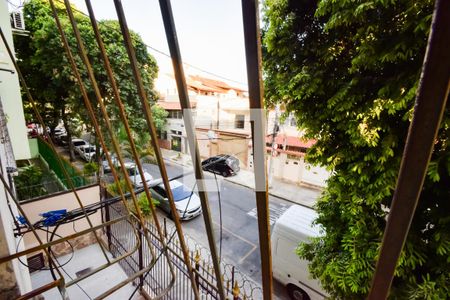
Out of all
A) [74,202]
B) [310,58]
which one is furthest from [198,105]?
[310,58]

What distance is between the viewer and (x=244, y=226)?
799 cm

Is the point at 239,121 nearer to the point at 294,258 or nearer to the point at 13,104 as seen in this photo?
the point at 294,258

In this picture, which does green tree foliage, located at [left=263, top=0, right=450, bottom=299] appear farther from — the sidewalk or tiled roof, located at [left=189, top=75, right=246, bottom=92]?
tiled roof, located at [left=189, top=75, right=246, bottom=92]

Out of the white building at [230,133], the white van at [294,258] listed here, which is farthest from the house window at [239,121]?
the white van at [294,258]

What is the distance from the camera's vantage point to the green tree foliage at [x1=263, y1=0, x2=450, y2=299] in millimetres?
2275

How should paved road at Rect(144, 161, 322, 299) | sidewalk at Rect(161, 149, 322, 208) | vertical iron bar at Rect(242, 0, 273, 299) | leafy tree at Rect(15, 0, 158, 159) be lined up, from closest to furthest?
vertical iron bar at Rect(242, 0, 273, 299)
paved road at Rect(144, 161, 322, 299)
leafy tree at Rect(15, 0, 158, 159)
sidewalk at Rect(161, 149, 322, 208)

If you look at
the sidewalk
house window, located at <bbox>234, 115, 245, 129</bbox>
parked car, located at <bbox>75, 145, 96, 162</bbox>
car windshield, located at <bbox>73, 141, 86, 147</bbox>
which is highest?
house window, located at <bbox>234, 115, 245, 129</bbox>

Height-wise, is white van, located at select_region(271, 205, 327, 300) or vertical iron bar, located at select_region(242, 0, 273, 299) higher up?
vertical iron bar, located at select_region(242, 0, 273, 299)

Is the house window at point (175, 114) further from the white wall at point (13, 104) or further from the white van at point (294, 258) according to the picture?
the white van at point (294, 258)

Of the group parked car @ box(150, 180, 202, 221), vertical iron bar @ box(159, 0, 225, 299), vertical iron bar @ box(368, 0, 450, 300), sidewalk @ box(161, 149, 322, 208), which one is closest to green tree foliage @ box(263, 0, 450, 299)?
vertical iron bar @ box(368, 0, 450, 300)

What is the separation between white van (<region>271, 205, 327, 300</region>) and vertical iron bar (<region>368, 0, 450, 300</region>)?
15.6ft

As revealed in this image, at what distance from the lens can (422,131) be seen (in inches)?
13.4

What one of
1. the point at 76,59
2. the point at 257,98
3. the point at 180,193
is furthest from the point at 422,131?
the point at 76,59

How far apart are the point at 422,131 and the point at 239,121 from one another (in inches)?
596
